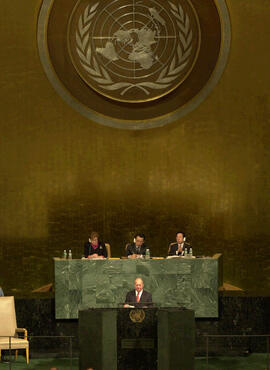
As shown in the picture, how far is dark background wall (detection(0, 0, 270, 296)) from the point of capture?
10375 mm

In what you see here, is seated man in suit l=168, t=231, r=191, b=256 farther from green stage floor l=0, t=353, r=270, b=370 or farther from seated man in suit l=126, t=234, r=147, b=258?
green stage floor l=0, t=353, r=270, b=370

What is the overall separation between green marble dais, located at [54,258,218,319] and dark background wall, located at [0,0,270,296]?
3.14 ft

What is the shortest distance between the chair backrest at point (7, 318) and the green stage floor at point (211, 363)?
408 mm

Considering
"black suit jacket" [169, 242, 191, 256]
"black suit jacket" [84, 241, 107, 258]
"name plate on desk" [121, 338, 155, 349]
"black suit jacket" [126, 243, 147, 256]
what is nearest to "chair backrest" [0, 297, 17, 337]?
"black suit jacket" [84, 241, 107, 258]

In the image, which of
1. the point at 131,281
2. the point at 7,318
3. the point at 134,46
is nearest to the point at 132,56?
the point at 134,46

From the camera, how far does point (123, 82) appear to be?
10602mm

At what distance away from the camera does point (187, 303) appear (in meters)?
9.55

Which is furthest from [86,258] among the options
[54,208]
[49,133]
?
[49,133]

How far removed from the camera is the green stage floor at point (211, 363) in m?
9.22

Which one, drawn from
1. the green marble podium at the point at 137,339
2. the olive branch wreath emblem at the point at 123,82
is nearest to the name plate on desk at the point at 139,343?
the green marble podium at the point at 137,339

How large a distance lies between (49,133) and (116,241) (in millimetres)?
1796

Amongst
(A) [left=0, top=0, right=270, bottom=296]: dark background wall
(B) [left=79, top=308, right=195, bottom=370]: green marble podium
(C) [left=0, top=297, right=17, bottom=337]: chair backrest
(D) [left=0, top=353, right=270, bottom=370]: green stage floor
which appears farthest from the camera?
(A) [left=0, top=0, right=270, bottom=296]: dark background wall

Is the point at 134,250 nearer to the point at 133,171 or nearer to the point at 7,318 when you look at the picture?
the point at 133,171

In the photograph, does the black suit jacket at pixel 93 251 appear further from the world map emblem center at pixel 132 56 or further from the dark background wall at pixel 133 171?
the world map emblem center at pixel 132 56
